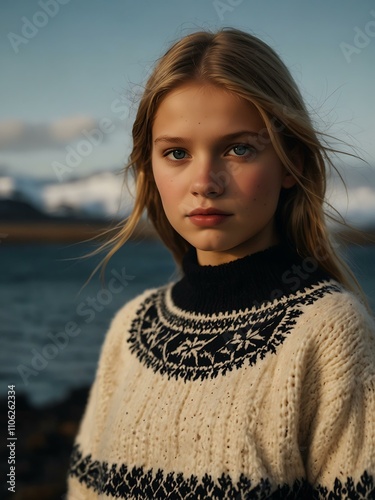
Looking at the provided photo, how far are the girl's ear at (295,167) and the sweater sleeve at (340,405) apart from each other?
0.32 m

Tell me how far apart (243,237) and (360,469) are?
540 millimetres

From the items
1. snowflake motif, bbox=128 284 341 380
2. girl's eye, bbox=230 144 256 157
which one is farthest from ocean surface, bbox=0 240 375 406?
girl's eye, bbox=230 144 256 157

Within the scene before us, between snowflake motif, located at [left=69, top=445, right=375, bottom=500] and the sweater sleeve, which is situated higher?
the sweater sleeve

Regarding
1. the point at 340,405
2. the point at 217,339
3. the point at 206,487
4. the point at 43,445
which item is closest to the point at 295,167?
the point at 217,339

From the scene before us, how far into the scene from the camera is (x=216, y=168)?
1491 mm

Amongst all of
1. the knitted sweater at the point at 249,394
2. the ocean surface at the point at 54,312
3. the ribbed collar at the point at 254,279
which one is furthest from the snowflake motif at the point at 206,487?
the ocean surface at the point at 54,312

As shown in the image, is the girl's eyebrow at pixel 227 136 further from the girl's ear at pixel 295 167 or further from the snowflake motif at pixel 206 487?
the snowflake motif at pixel 206 487

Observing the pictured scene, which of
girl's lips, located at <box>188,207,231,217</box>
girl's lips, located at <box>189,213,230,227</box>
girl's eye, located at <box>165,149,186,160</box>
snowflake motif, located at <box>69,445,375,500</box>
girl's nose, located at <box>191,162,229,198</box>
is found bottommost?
snowflake motif, located at <box>69,445,375,500</box>

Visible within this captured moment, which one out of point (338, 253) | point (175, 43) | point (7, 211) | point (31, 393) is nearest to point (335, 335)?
point (338, 253)

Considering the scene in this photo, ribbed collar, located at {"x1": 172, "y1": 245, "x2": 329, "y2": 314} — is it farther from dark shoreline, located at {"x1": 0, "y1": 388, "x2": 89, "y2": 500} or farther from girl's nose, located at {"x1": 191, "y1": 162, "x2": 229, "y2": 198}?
dark shoreline, located at {"x1": 0, "y1": 388, "x2": 89, "y2": 500}

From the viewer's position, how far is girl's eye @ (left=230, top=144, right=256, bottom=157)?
1495 mm

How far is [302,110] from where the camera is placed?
1631 mm

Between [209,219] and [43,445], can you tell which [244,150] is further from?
[43,445]

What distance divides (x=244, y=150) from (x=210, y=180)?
101 millimetres
